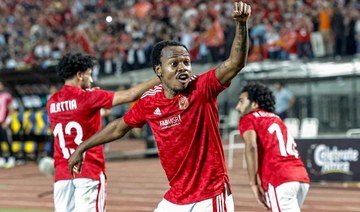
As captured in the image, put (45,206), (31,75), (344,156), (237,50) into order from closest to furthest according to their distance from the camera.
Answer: (237,50) < (45,206) < (344,156) < (31,75)

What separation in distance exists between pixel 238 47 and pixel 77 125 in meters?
2.72

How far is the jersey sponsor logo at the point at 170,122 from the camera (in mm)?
5742

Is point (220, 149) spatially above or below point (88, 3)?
above

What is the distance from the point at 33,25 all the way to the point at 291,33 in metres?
14.7

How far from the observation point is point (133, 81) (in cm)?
2327

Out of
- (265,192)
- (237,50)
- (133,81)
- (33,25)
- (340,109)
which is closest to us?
(237,50)

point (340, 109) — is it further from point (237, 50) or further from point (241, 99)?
point (237, 50)

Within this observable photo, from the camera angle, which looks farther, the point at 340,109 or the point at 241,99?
the point at 340,109

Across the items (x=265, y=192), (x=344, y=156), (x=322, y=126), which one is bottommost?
(x=322, y=126)

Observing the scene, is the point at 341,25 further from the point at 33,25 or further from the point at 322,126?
the point at 33,25

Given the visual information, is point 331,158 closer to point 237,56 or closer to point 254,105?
point 254,105

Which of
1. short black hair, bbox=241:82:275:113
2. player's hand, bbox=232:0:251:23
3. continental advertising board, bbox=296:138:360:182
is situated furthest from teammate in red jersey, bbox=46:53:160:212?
continental advertising board, bbox=296:138:360:182

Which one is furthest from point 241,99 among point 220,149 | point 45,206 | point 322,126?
point 322,126

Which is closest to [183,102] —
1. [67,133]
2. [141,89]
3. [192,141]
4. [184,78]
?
[184,78]
